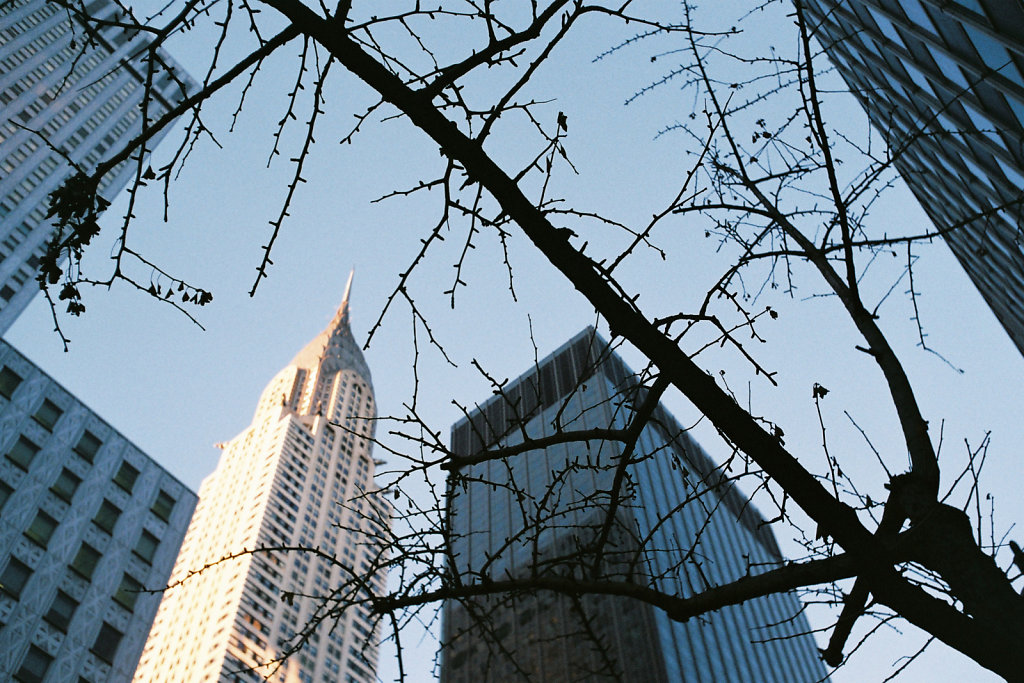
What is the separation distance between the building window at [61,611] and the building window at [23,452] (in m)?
5.77

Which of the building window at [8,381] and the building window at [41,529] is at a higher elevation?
the building window at [8,381]

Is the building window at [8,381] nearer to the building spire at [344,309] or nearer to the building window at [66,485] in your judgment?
the building window at [66,485]

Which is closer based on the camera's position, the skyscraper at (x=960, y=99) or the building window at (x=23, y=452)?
the skyscraper at (x=960, y=99)

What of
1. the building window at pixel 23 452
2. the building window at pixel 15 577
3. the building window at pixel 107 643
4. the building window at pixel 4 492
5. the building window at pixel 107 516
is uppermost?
the building window at pixel 23 452

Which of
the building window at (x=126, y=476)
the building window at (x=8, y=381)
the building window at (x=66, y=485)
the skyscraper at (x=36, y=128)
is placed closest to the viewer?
the building window at (x=66, y=485)

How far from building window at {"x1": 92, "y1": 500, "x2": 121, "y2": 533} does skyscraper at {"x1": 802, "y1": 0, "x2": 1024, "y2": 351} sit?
32467 millimetres

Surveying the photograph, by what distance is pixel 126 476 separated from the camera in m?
33.1

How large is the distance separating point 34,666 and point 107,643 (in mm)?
2880

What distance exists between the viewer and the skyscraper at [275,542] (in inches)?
3226

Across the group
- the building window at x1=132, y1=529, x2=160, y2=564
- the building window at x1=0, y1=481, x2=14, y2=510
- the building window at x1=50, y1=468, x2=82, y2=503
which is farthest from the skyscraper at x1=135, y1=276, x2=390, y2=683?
the building window at x1=0, y1=481, x2=14, y2=510

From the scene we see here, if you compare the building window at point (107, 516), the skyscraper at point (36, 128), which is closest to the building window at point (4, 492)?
the building window at point (107, 516)

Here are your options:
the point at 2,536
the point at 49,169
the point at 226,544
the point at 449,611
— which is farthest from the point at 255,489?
the point at 2,536

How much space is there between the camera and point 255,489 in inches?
3986

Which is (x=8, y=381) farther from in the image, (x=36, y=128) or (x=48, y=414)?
(x=36, y=128)
